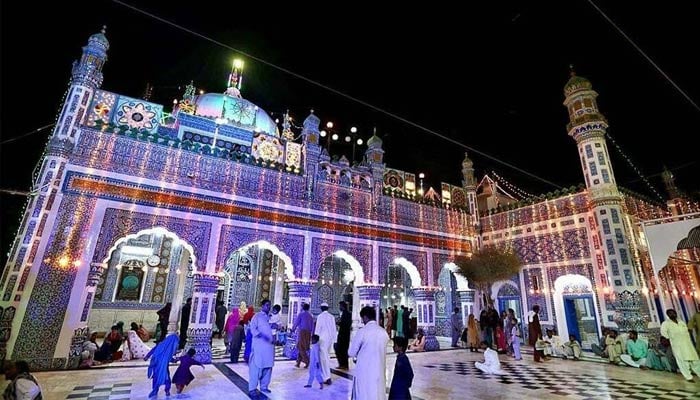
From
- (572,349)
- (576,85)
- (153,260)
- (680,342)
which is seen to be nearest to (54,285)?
(153,260)

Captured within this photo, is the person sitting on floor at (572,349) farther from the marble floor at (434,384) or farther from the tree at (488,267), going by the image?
the tree at (488,267)

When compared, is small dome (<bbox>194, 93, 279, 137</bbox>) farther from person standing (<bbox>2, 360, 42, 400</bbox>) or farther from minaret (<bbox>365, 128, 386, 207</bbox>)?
person standing (<bbox>2, 360, 42, 400</bbox>)

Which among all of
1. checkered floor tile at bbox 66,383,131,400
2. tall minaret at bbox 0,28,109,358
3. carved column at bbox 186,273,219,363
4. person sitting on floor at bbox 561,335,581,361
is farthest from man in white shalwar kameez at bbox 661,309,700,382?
tall minaret at bbox 0,28,109,358

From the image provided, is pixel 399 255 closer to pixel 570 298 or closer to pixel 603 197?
pixel 570 298

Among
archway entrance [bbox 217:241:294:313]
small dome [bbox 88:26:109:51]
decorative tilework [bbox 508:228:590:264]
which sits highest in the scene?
small dome [bbox 88:26:109:51]

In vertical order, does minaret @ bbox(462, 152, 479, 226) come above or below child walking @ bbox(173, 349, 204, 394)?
above

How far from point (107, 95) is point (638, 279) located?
13.4 metres

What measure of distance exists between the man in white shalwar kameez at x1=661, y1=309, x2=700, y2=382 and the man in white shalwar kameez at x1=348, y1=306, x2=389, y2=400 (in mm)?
5659

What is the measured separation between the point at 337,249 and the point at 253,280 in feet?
17.7

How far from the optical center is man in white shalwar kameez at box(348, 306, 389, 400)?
292 centimetres

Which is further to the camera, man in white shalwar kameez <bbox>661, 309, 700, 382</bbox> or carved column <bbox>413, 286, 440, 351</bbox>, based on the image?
carved column <bbox>413, 286, 440, 351</bbox>

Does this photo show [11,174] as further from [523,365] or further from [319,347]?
[523,365]

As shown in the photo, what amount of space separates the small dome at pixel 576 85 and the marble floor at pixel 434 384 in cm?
747

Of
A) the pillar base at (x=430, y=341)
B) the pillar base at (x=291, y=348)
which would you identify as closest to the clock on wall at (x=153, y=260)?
the pillar base at (x=291, y=348)
